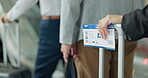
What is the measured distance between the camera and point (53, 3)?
145cm

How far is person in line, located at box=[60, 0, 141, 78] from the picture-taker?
37.7 inches

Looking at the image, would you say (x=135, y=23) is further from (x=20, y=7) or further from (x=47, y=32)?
(x=20, y=7)

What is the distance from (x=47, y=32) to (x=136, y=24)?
0.98 m

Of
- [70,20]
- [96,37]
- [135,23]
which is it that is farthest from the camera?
[70,20]

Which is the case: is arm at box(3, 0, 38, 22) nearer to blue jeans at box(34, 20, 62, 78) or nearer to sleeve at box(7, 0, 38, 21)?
sleeve at box(7, 0, 38, 21)

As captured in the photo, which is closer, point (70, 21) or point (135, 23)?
point (135, 23)

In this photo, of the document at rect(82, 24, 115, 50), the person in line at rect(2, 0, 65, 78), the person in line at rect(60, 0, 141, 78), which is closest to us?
A: the document at rect(82, 24, 115, 50)

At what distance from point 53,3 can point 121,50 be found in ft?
2.75

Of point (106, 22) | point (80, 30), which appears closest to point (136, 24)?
point (106, 22)

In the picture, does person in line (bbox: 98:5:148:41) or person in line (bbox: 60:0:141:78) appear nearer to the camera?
person in line (bbox: 98:5:148:41)

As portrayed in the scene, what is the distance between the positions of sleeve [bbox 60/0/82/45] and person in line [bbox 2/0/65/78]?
47 centimetres

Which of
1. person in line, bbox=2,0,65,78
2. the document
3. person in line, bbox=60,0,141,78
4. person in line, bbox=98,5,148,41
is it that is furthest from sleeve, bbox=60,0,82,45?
person in line, bbox=2,0,65,78

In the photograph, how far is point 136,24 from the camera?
2.24ft

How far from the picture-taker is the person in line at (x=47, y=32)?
147cm
